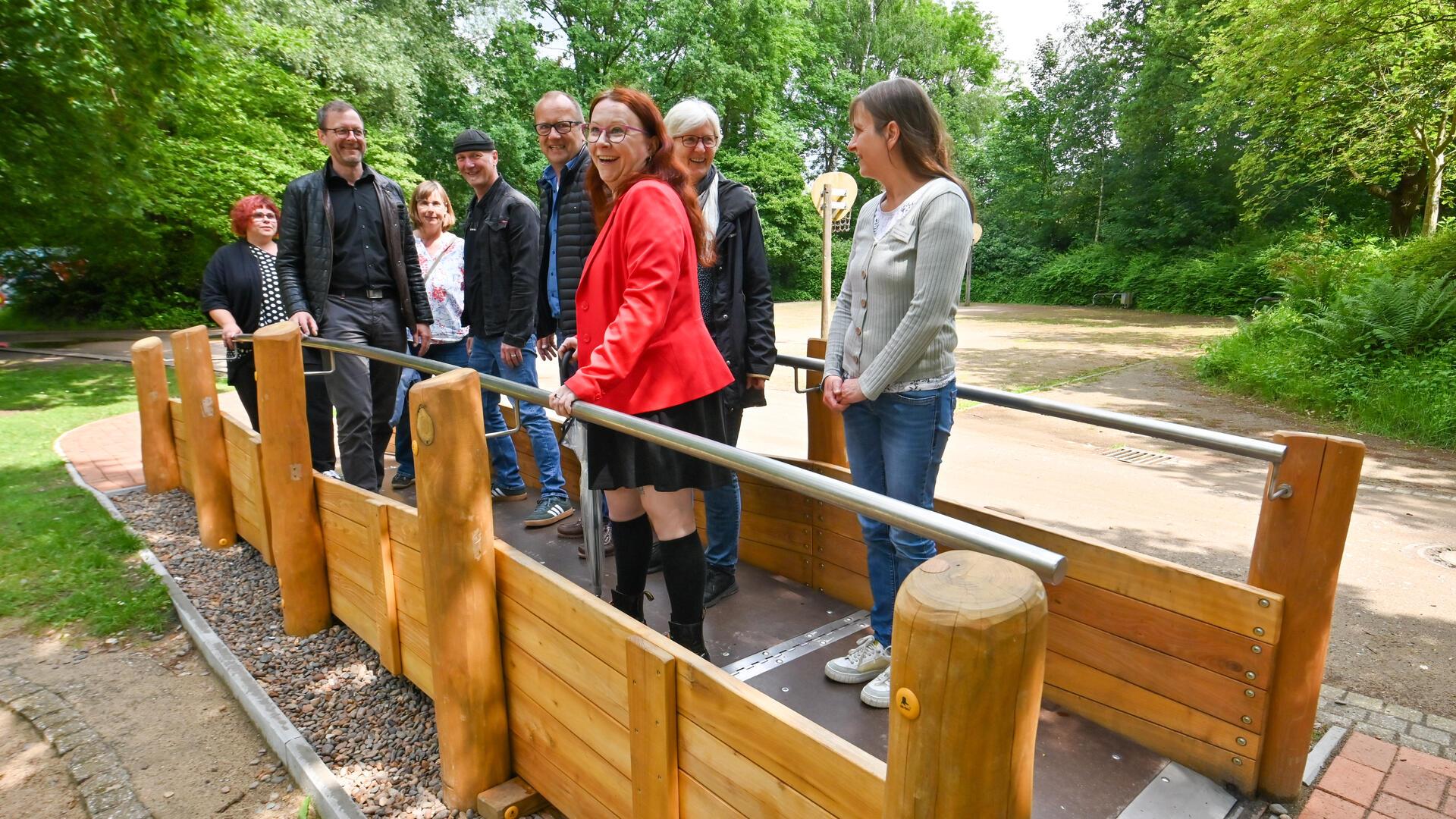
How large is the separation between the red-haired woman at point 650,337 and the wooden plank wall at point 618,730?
40 centimetres

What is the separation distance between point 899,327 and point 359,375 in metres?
2.86

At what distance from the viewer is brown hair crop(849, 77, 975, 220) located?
2.46 m

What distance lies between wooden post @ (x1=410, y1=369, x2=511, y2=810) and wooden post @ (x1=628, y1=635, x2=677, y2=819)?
0.70 meters

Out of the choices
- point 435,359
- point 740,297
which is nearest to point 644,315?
point 740,297

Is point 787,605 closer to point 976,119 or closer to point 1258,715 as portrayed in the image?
point 1258,715

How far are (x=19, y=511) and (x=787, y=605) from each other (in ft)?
16.8

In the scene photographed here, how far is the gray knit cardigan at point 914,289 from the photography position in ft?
7.77

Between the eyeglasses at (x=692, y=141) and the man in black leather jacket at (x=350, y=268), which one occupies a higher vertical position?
the eyeglasses at (x=692, y=141)

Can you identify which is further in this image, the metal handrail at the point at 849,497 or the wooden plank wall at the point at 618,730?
the wooden plank wall at the point at 618,730

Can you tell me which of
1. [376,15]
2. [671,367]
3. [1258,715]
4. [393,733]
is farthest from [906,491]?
[376,15]

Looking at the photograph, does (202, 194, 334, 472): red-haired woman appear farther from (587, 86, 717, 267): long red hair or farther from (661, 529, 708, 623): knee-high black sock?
(587, 86, 717, 267): long red hair

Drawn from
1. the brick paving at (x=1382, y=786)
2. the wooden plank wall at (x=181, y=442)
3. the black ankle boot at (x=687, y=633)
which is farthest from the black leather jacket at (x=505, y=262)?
the brick paving at (x=1382, y=786)

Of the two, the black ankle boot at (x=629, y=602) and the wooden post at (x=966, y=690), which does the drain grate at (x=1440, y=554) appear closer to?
the black ankle boot at (x=629, y=602)

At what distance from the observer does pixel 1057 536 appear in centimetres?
242
